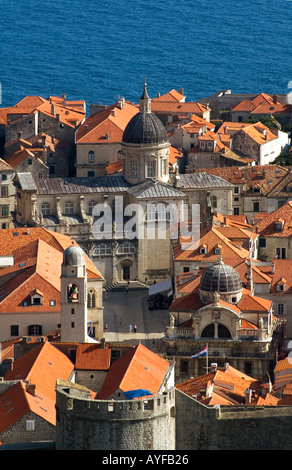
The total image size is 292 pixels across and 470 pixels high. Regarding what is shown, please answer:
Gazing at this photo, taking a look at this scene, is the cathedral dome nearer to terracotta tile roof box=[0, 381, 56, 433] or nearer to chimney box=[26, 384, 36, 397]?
terracotta tile roof box=[0, 381, 56, 433]

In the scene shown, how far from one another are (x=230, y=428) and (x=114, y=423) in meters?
6.27

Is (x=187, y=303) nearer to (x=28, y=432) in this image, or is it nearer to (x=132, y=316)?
(x=132, y=316)

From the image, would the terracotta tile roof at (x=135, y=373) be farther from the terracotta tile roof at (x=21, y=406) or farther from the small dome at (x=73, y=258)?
the small dome at (x=73, y=258)

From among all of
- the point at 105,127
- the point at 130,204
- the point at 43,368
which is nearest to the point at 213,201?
the point at 130,204

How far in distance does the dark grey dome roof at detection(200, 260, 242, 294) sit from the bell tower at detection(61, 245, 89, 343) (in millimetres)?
11313

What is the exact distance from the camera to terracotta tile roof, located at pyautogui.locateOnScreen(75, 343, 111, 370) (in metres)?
122

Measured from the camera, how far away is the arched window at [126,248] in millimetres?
160375

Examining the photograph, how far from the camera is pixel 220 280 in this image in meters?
137

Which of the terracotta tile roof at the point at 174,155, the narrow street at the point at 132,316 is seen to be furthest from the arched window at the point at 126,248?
the terracotta tile roof at the point at 174,155

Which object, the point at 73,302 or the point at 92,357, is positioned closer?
the point at 92,357

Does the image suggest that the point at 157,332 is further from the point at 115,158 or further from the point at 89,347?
the point at 115,158

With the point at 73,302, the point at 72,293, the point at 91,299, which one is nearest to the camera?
the point at 73,302

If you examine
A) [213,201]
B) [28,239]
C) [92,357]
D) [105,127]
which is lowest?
[92,357]

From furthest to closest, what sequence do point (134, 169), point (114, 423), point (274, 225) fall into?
1. point (134, 169)
2. point (274, 225)
3. point (114, 423)
